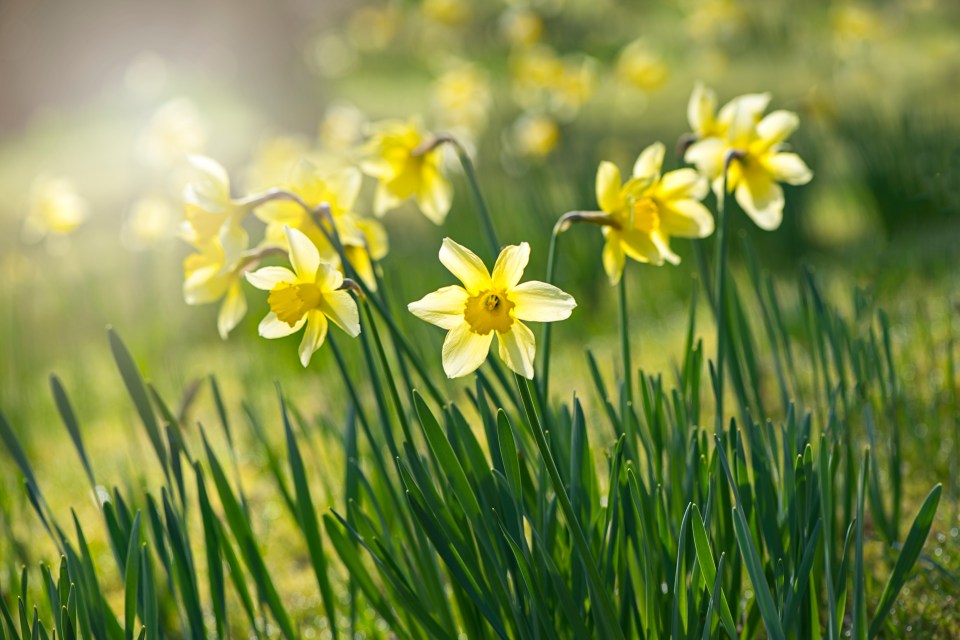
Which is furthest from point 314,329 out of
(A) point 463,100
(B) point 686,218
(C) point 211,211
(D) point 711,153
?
(A) point 463,100

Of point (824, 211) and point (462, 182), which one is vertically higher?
point (462, 182)

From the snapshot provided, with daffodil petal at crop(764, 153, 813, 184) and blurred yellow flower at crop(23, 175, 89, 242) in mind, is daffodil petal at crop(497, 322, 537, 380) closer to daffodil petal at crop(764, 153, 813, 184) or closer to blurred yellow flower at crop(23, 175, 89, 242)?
daffodil petal at crop(764, 153, 813, 184)

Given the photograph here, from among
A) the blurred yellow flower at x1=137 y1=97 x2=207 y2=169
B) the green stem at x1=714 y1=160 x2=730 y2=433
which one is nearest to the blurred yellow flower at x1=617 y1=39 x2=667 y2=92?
the blurred yellow flower at x1=137 y1=97 x2=207 y2=169

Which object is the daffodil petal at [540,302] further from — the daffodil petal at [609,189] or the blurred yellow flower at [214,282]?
the blurred yellow flower at [214,282]

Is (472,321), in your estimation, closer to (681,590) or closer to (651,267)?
(681,590)

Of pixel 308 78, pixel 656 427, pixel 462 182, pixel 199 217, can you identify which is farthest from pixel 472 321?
pixel 308 78

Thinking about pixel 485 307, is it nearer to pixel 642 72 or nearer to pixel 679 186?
pixel 679 186
